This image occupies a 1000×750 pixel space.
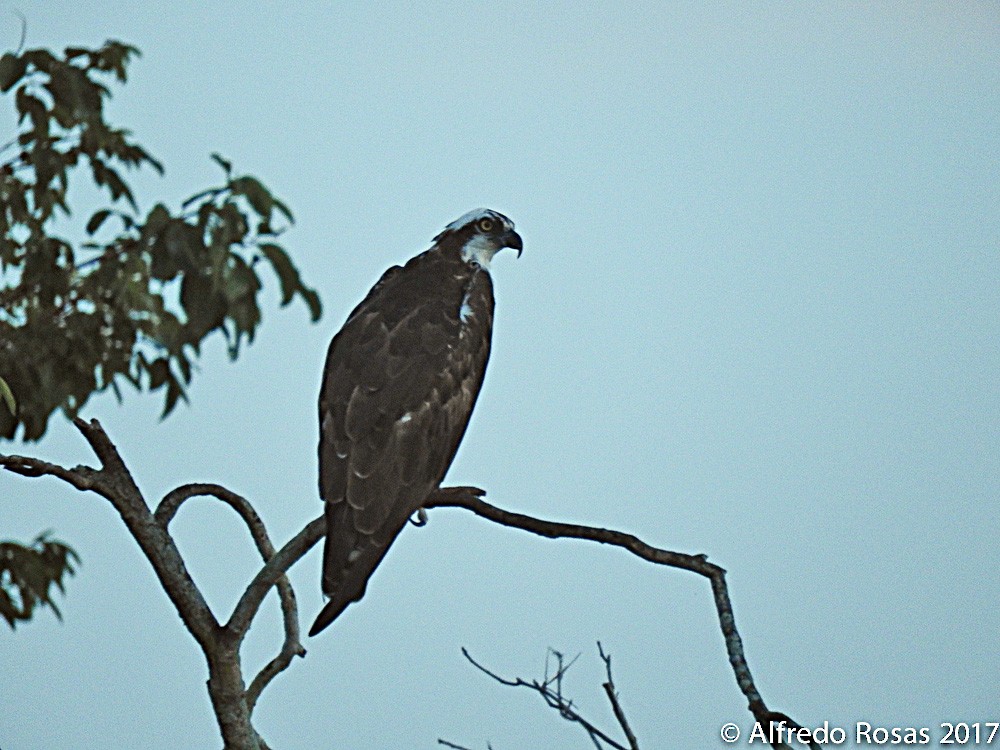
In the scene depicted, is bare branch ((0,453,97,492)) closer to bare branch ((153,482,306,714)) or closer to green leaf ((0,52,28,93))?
bare branch ((153,482,306,714))

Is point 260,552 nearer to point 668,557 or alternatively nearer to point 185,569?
point 185,569

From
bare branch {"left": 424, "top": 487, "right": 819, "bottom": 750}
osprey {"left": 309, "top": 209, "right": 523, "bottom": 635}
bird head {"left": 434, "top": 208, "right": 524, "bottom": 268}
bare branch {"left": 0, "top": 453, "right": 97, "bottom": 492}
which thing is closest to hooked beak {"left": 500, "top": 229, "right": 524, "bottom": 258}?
bird head {"left": 434, "top": 208, "right": 524, "bottom": 268}

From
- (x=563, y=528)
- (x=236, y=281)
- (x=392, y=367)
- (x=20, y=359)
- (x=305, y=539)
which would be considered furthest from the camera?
(x=20, y=359)

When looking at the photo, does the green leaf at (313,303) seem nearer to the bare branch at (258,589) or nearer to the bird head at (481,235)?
the bird head at (481,235)

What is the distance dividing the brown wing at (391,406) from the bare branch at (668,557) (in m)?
0.33

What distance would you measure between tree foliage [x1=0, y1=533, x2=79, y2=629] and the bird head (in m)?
2.52

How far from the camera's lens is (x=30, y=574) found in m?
6.84

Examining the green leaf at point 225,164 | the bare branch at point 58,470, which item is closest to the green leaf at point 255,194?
the green leaf at point 225,164

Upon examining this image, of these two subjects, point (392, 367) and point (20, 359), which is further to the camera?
point (20, 359)

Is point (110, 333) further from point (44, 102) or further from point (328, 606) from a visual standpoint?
point (328, 606)

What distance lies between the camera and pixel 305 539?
4.43 metres

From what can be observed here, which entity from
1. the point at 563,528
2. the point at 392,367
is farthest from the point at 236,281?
the point at 563,528

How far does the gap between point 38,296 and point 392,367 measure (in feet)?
6.56

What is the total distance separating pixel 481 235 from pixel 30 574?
2.74 metres
